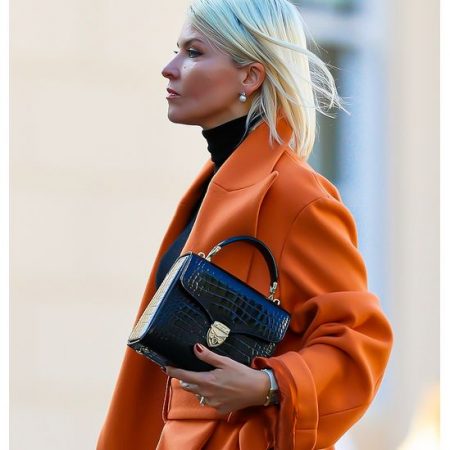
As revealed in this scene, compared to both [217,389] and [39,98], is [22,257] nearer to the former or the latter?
[39,98]

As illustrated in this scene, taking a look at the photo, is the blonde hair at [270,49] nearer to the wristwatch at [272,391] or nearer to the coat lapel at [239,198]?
the coat lapel at [239,198]

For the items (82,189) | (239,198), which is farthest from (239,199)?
(82,189)

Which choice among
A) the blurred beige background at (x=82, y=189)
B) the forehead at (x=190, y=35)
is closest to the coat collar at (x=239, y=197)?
the forehead at (x=190, y=35)

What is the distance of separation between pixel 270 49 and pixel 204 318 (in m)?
0.62

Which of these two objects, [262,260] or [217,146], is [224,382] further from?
[217,146]

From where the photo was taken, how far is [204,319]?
74.0 inches

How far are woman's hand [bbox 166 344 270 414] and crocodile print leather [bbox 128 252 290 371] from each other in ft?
0.05

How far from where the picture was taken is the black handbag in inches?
72.7

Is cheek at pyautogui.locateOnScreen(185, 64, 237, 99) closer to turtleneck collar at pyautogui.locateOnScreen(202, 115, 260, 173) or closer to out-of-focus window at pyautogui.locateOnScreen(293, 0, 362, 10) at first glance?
turtleneck collar at pyautogui.locateOnScreen(202, 115, 260, 173)

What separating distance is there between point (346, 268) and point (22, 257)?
2.26 m

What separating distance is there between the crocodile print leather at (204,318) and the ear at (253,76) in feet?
1.55

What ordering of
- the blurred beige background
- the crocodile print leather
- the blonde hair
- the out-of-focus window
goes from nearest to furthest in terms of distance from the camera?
the crocodile print leather
the blonde hair
the blurred beige background
the out-of-focus window

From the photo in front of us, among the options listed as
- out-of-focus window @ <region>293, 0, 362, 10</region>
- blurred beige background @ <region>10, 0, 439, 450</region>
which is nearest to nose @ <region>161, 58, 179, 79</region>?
blurred beige background @ <region>10, 0, 439, 450</region>

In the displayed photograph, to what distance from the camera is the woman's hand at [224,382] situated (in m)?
1.86
